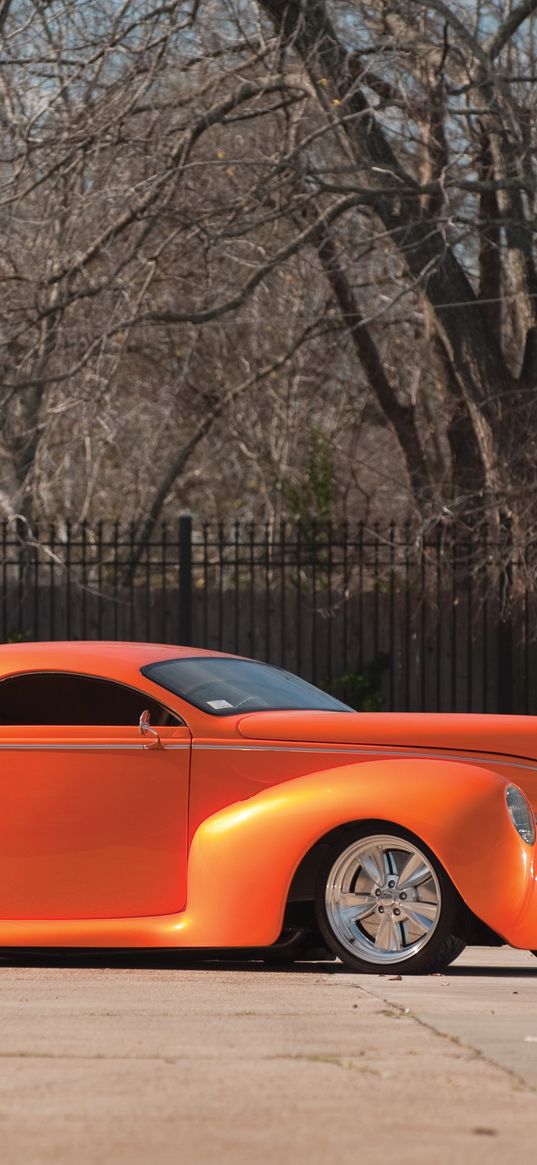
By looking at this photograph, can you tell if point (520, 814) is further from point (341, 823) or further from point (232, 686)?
point (232, 686)

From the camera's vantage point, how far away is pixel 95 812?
681 centimetres

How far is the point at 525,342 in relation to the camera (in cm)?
1797

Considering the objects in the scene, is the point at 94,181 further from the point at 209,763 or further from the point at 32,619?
the point at 209,763

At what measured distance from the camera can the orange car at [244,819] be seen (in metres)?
6.36

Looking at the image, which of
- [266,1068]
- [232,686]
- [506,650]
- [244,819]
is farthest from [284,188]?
[266,1068]

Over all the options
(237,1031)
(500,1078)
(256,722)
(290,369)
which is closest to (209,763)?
(256,722)

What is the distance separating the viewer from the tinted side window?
6.96 meters

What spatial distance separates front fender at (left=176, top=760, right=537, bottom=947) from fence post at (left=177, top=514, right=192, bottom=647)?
10.4m

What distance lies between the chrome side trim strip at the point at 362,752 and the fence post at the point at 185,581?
33.2 feet

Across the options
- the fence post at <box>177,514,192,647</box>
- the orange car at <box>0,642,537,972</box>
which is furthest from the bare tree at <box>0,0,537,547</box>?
the orange car at <box>0,642,537,972</box>

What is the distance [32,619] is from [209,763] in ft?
41.4

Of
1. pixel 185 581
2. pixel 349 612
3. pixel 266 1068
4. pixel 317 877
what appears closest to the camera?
pixel 266 1068

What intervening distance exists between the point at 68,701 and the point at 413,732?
4.86 ft

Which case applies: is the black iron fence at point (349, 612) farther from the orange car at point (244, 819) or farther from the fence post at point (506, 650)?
the orange car at point (244, 819)
